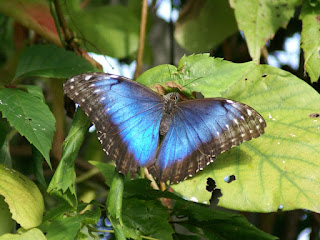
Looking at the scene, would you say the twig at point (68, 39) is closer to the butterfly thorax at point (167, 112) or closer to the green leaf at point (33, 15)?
the green leaf at point (33, 15)

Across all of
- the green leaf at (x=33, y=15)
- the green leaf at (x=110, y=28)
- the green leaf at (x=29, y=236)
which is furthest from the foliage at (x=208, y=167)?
the green leaf at (x=110, y=28)

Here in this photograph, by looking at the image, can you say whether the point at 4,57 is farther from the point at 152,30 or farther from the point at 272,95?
the point at 272,95

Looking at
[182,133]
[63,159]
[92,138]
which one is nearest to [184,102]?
[182,133]

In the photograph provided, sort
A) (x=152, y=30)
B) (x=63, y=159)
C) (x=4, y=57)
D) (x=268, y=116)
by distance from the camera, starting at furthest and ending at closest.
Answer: (x=4, y=57), (x=152, y=30), (x=268, y=116), (x=63, y=159)

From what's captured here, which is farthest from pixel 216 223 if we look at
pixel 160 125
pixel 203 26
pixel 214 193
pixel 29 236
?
pixel 203 26

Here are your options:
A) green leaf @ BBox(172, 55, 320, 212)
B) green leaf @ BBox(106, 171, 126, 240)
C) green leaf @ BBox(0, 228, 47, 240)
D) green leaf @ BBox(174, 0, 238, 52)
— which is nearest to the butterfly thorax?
green leaf @ BBox(172, 55, 320, 212)

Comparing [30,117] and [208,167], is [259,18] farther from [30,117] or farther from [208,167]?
[30,117]
